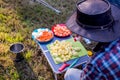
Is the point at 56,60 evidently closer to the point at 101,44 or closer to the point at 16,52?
the point at 16,52

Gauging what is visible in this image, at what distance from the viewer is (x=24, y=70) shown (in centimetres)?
286

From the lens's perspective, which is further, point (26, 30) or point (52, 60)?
point (26, 30)

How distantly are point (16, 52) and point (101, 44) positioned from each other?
1408 mm

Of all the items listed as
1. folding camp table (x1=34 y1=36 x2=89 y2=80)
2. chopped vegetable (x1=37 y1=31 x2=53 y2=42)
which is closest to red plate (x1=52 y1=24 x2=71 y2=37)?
chopped vegetable (x1=37 y1=31 x2=53 y2=42)

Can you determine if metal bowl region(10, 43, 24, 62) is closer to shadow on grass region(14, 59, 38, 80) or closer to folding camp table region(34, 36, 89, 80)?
shadow on grass region(14, 59, 38, 80)

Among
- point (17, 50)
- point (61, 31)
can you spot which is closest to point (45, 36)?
point (61, 31)

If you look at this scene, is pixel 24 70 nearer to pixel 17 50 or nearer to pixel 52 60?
pixel 17 50

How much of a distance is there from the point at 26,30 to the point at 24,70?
734 millimetres

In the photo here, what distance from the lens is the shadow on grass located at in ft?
9.14

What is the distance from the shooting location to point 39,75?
2818 mm

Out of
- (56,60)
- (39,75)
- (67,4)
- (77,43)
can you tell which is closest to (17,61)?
(39,75)

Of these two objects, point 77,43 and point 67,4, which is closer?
point 77,43

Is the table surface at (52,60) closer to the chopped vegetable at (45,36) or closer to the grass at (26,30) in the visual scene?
the chopped vegetable at (45,36)

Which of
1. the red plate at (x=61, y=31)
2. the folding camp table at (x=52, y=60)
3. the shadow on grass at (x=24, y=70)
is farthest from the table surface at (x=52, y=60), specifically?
the shadow on grass at (x=24, y=70)
